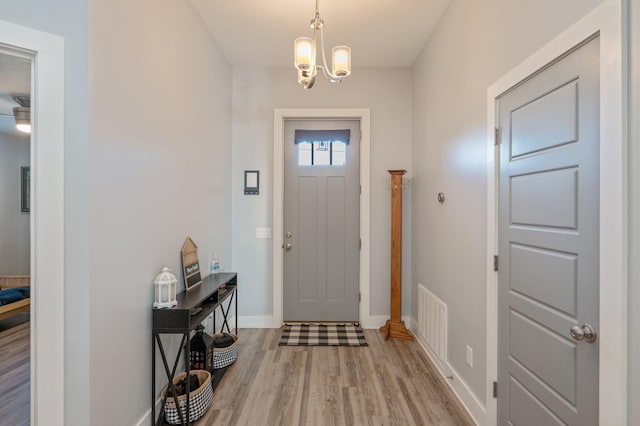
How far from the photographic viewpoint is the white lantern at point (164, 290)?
1874 mm

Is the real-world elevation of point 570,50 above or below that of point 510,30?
below

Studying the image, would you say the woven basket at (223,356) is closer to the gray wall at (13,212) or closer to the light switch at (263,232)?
the light switch at (263,232)

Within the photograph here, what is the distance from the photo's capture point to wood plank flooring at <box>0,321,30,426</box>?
1404 mm

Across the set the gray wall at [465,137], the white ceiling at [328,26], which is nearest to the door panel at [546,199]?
the gray wall at [465,137]

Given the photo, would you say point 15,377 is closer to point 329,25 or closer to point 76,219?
point 76,219

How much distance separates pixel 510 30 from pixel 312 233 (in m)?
2.59

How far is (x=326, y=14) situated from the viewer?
8.26 ft

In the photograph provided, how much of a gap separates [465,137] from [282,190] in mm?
2003

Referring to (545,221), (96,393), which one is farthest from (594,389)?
(96,393)

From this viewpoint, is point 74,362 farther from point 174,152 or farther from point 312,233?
point 312,233

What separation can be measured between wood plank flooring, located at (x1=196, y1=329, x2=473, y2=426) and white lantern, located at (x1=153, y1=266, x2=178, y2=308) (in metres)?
0.81

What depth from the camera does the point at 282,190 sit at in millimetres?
3484

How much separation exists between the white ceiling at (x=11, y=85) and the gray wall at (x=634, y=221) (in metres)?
2.39

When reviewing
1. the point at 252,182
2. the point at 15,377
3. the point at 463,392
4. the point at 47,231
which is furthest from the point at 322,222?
the point at 15,377
